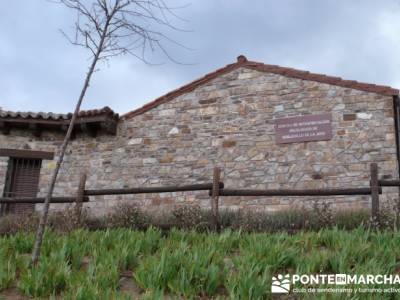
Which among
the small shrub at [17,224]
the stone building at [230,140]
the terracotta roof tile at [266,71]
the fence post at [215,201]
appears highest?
the terracotta roof tile at [266,71]

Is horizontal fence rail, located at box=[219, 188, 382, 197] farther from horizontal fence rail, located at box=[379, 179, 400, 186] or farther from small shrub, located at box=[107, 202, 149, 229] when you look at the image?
small shrub, located at box=[107, 202, 149, 229]

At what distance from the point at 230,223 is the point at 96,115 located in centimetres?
478

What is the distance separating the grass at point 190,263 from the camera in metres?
3.93

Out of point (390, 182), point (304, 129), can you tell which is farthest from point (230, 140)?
point (390, 182)

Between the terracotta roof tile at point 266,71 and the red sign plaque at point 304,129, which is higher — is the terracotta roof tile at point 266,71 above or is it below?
above

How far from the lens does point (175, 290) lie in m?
3.93

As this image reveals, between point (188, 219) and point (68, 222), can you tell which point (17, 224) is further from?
point (188, 219)

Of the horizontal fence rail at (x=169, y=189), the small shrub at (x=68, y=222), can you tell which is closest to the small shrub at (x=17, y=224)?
the small shrub at (x=68, y=222)

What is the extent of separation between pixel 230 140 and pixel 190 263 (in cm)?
584

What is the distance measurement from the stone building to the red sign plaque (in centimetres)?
2

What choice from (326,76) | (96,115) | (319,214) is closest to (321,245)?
(319,214)

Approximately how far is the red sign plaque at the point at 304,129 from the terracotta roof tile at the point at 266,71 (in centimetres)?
82

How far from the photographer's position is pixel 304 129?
9.35 metres

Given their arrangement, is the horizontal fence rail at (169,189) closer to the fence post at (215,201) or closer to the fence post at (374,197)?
the fence post at (215,201)
